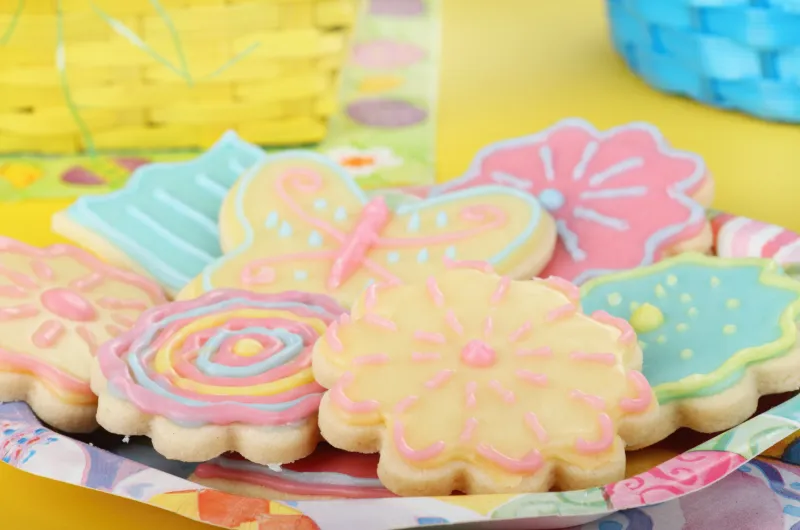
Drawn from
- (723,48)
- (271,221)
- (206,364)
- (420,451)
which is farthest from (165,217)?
(723,48)

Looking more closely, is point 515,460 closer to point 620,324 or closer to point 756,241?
point 620,324

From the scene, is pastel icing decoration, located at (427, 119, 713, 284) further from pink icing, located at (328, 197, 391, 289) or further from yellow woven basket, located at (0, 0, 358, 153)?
yellow woven basket, located at (0, 0, 358, 153)

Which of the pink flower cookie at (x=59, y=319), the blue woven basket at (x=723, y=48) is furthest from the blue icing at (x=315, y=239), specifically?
the blue woven basket at (x=723, y=48)

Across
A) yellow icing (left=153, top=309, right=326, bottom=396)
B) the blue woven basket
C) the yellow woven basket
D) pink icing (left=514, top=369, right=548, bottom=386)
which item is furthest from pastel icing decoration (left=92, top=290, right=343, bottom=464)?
the blue woven basket

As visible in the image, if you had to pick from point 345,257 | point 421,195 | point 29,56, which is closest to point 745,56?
point 421,195

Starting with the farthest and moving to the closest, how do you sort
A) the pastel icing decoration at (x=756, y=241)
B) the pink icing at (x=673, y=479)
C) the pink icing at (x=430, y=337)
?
the pastel icing decoration at (x=756, y=241), the pink icing at (x=430, y=337), the pink icing at (x=673, y=479)

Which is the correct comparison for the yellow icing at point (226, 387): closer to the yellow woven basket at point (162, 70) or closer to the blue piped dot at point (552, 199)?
the blue piped dot at point (552, 199)
